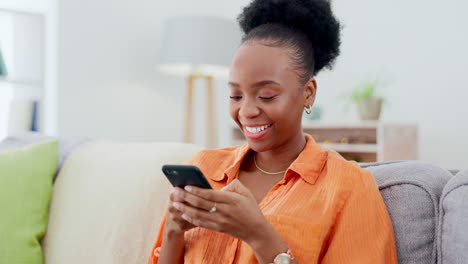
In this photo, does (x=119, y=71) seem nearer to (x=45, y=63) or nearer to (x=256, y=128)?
(x=45, y=63)

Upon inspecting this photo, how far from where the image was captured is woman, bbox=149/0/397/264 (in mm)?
843

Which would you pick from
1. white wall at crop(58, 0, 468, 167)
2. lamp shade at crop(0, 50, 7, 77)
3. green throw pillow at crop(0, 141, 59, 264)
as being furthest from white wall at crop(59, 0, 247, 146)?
green throw pillow at crop(0, 141, 59, 264)

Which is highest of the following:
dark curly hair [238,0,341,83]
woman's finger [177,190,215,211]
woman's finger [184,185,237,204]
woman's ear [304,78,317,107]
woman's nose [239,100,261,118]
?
dark curly hair [238,0,341,83]

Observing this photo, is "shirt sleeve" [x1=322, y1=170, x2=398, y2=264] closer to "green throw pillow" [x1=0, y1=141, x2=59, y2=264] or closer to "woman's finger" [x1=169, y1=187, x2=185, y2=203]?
"woman's finger" [x1=169, y1=187, x2=185, y2=203]

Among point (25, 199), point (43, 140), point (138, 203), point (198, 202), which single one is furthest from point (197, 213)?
point (43, 140)

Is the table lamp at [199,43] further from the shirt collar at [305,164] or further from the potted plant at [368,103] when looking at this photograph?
the shirt collar at [305,164]

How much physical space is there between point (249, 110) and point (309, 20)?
233 mm

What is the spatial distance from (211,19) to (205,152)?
7.62ft

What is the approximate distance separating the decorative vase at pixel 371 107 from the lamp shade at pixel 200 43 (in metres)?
0.92

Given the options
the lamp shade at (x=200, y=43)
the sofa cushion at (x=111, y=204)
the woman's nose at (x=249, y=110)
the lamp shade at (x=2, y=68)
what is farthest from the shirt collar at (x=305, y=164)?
the lamp shade at (x=2, y=68)

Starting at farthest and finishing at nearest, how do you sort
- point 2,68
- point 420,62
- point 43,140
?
point 420,62 < point 2,68 < point 43,140

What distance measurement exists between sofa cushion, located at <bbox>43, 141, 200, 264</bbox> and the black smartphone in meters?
0.57

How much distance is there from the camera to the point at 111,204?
144 centimetres

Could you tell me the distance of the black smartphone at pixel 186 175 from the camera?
774 millimetres
